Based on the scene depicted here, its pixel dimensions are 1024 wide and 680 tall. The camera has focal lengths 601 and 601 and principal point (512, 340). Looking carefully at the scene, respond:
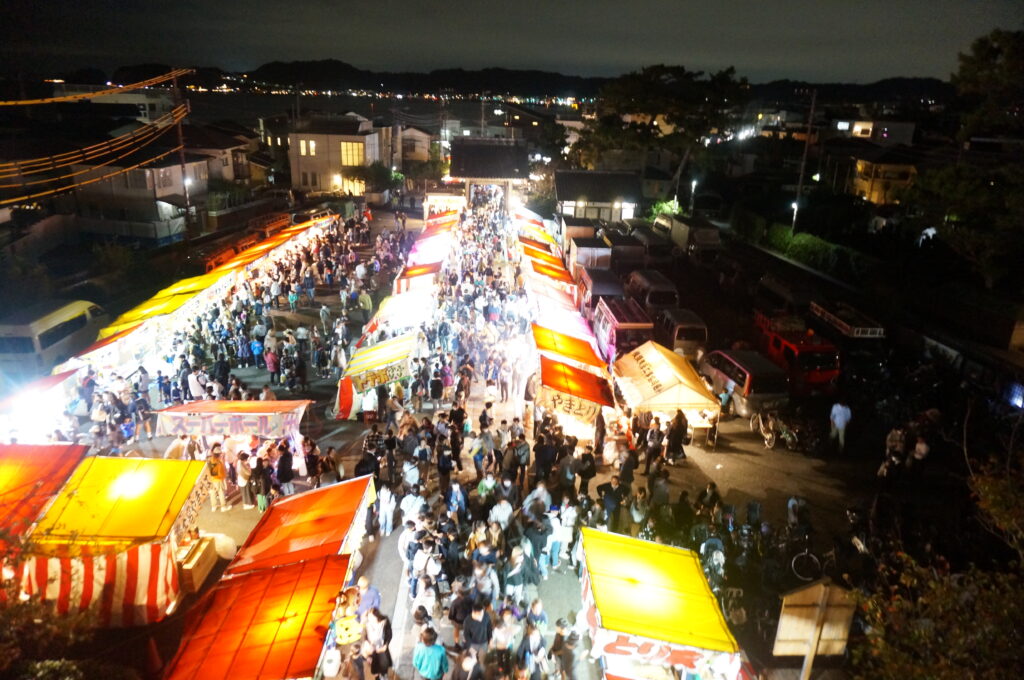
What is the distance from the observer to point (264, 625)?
5957 mm

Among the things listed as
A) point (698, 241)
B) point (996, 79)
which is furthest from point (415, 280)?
point (698, 241)

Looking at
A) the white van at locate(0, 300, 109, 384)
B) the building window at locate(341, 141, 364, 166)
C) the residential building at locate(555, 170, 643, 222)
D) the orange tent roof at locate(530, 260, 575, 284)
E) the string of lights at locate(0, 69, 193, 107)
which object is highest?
the string of lights at locate(0, 69, 193, 107)

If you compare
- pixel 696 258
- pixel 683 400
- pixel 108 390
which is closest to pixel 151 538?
pixel 108 390

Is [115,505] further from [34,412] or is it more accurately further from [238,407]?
[34,412]

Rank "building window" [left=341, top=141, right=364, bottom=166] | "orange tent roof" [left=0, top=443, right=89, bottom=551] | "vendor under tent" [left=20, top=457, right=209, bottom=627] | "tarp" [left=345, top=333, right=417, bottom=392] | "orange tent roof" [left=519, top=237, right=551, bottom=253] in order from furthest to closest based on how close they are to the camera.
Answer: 1. "building window" [left=341, top=141, right=364, bottom=166]
2. "orange tent roof" [left=519, top=237, right=551, bottom=253]
3. "tarp" [left=345, top=333, right=417, bottom=392]
4. "orange tent roof" [left=0, top=443, right=89, bottom=551]
5. "vendor under tent" [left=20, top=457, right=209, bottom=627]

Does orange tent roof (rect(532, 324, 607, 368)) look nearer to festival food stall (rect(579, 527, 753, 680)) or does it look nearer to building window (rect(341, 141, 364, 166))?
festival food stall (rect(579, 527, 753, 680))

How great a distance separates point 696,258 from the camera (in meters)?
28.4

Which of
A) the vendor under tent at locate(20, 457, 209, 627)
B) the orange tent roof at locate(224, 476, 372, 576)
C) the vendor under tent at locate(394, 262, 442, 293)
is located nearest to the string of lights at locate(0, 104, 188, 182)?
the vendor under tent at locate(394, 262, 442, 293)

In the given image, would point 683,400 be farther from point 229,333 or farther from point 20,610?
point 229,333

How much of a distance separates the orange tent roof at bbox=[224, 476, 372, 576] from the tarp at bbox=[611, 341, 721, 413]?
247 inches

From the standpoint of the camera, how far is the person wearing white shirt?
40.7 ft

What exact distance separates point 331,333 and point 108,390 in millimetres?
6267

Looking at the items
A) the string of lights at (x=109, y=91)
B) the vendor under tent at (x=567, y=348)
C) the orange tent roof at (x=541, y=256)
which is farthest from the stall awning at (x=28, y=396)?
the orange tent roof at (x=541, y=256)

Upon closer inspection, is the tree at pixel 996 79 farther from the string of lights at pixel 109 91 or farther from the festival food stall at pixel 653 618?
the string of lights at pixel 109 91
